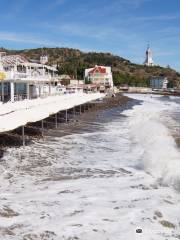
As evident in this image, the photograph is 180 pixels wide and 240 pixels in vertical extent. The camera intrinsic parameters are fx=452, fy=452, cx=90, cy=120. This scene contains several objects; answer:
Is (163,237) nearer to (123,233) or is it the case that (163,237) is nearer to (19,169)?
(123,233)

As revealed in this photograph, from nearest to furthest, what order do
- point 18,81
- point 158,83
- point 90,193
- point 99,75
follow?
point 90,193 → point 18,81 → point 99,75 → point 158,83

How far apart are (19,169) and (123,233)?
6.68 metres

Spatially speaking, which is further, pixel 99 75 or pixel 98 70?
pixel 99 75

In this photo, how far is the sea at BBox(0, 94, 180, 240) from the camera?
8.86 m

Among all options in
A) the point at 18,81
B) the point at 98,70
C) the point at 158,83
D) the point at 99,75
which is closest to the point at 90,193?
the point at 18,81

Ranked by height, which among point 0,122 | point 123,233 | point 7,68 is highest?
point 7,68

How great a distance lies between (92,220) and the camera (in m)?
9.41

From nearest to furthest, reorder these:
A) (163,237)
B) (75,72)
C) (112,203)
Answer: (163,237) < (112,203) < (75,72)

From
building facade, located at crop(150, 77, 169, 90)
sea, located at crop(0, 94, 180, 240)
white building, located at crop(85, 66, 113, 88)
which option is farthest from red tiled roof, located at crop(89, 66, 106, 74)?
sea, located at crop(0, 94, 180, 240)

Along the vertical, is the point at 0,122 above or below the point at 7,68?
below

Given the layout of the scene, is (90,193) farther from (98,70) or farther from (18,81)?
(98,70)

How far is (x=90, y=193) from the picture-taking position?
11.5 meters

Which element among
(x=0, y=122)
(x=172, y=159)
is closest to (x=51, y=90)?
(x=0, y=122)

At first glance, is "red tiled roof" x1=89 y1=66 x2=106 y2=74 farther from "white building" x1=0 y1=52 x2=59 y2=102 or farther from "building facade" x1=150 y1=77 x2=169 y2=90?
"white building" x1=0 y1=52 x2=59 y2=102
